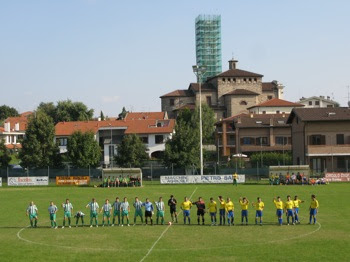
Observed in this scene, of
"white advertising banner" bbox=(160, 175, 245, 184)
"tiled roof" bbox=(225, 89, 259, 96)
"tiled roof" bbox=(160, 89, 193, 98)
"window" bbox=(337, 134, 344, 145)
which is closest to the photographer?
"white advertising banner" bbox=(160, 175, 245, 184)

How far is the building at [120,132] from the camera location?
96.5 m

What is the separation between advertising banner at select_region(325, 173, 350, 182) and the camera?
222ft

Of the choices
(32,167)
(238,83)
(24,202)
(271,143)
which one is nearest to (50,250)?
(24,202)

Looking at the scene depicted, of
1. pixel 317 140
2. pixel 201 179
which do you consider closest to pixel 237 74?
pixel 317 140

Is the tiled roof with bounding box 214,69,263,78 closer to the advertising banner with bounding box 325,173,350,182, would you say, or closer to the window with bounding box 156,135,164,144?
the window with bounding box 156,135,164,144

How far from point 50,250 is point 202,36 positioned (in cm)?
13860

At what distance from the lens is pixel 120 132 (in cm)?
10188

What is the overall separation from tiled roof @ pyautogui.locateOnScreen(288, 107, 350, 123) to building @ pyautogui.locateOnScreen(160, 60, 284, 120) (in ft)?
141

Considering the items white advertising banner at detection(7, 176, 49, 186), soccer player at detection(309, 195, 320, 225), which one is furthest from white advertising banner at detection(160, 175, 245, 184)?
soccer player at detection(309, 195, 320, 225)

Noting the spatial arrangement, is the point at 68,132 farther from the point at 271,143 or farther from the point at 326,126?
the point at 326,126

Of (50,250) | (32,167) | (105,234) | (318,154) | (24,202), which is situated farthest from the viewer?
(32,167)

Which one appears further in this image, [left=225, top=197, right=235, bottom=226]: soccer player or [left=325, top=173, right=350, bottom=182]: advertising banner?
[left=325, top=173, right=350, bottom=182]: advertising banner

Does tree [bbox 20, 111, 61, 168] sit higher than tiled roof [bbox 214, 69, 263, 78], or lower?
lower

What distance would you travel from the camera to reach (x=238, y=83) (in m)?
126
